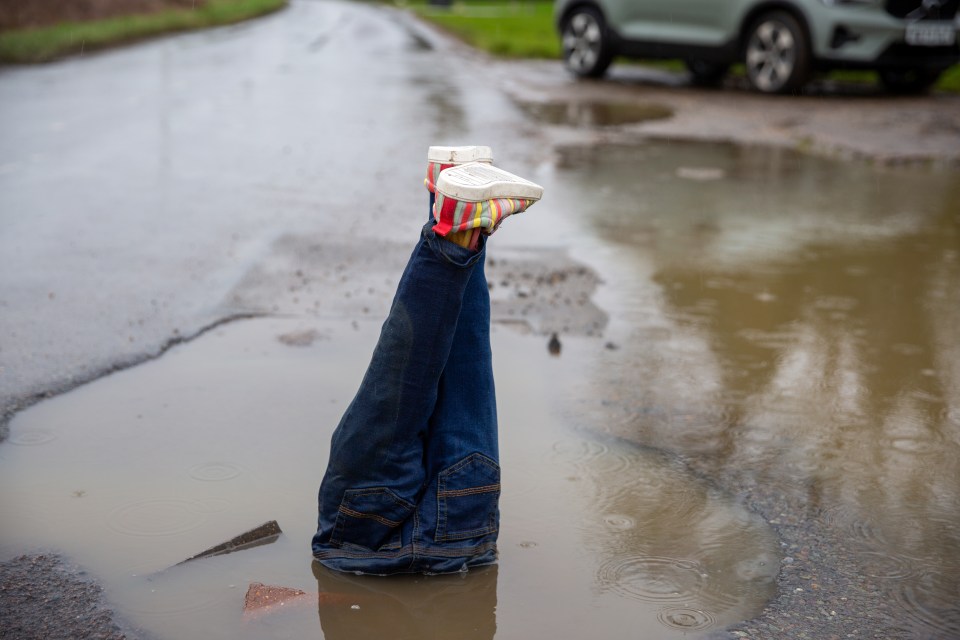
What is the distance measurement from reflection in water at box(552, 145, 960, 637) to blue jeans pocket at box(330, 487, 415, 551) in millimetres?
1203

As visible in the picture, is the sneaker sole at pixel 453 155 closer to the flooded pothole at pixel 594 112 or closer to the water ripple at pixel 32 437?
the water ripple at pixel 32 437

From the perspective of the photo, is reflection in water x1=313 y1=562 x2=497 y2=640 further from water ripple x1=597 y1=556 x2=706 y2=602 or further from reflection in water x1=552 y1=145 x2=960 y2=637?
reflection in water x1=552 y1=145 x2=960 y2=637

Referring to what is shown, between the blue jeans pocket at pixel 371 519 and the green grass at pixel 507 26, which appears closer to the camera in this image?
the blue jeans pocket at pixel 371 519

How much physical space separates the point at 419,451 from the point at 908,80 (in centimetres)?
1180

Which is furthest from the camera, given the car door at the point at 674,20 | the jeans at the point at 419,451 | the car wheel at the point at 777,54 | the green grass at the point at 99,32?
the green grass at the point at 99,32

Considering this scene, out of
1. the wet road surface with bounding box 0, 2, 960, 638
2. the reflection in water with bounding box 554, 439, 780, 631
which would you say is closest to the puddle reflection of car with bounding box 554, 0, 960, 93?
the wet road surface with bounding box 0, 2, 960, 638

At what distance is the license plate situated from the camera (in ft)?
37.9

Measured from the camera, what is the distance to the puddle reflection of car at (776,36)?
11625mm

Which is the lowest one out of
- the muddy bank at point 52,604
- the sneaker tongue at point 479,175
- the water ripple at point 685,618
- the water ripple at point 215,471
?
the muddy bank at point 52,604

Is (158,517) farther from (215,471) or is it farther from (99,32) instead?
(99,32)

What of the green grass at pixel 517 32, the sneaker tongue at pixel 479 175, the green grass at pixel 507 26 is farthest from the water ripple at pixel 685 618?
the green grass at pixel 507 26

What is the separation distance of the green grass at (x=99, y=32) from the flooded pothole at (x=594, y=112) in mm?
7295

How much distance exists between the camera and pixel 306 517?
10.6 feet

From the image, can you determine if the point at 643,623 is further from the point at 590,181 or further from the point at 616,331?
the point at 590,181
